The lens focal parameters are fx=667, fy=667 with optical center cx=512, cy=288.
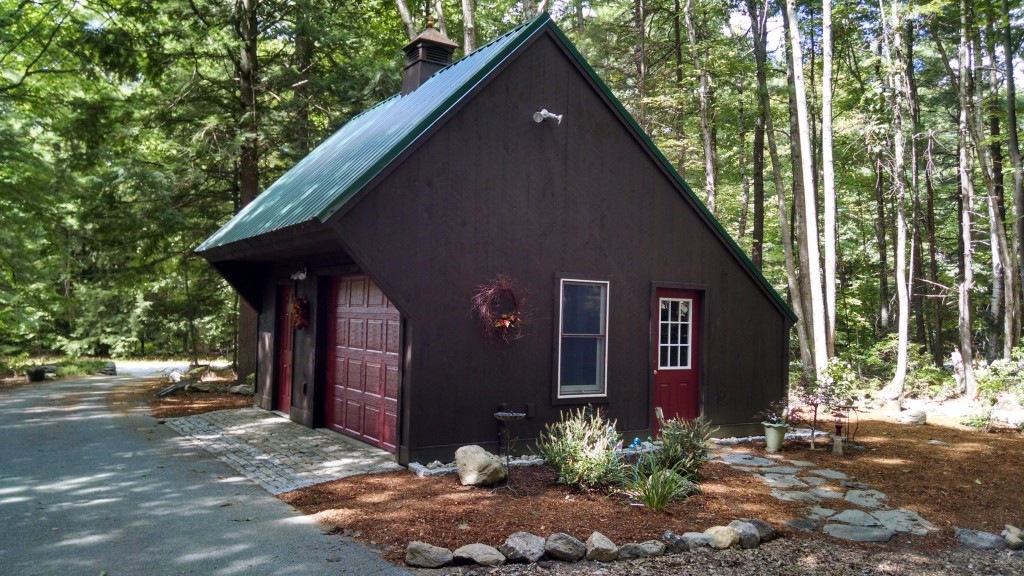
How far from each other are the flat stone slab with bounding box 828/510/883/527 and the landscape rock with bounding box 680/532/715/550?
1610 millimetres

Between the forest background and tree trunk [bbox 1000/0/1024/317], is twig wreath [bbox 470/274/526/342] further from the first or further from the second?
tree trunk [bbox 1000/0/1024/317]

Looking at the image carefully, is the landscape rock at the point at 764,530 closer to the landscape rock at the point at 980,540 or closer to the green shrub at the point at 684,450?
the green shrub at the point at 684,450

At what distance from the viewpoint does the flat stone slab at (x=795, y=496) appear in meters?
6.52

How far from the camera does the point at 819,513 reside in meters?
6.10

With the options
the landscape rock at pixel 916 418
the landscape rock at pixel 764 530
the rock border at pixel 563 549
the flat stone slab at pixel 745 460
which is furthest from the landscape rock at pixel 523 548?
the landscape rock at pixel 916 418

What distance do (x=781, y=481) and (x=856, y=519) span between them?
50.8 inches

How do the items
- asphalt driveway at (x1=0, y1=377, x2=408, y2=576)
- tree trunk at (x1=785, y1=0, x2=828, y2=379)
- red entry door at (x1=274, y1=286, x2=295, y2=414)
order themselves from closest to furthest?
asphalt driveway at (x1=0, y1=377, x2=408, y2=576) < red entry door at (x1=274, y1=286, x2=295, y2=414) < tree trunk at (x1=785, y1=0, x2=828, y2=379)

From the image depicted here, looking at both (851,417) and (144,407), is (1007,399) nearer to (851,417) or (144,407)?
(851,417)

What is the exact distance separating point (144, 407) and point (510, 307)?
8480 millimetres

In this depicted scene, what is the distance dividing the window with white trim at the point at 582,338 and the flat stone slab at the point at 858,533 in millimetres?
3269

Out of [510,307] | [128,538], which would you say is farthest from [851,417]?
[128,538]

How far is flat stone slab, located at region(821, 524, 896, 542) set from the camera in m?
5.46

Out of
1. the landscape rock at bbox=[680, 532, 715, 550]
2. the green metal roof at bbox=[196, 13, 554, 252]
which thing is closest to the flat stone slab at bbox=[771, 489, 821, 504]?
the landscape rock at bbox=[680, 532, 715, 550]

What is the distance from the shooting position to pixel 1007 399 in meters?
12.6
